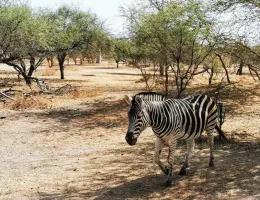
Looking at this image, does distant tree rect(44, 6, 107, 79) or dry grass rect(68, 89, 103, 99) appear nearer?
dry grass rect(68, 89, 103, 99)

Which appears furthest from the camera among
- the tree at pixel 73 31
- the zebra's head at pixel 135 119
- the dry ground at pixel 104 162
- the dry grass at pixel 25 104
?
the tree at pixel 73 31

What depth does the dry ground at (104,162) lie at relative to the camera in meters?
6.94

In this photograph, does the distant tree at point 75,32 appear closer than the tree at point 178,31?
No

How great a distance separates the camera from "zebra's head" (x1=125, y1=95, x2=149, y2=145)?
21.1 feet

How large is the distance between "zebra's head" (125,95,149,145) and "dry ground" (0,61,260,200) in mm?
1134

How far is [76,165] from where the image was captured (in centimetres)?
888

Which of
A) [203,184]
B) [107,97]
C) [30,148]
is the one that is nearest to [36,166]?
[30,148]

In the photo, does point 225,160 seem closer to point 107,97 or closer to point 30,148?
point 30,148

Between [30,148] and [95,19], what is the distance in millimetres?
22652

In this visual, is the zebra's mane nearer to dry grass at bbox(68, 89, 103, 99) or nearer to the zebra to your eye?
the zebra

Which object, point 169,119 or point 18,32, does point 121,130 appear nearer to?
point 169,119

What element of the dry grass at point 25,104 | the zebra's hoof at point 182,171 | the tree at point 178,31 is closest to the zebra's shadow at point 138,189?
the zebra's hoof at point 182,171

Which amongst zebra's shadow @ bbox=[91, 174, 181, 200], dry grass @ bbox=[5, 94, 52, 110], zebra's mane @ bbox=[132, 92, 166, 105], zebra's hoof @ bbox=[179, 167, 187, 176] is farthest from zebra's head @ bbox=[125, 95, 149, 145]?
dry grass @ bbox=[5, 94, 52, 110]

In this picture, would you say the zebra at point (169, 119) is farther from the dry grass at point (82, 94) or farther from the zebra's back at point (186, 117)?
the dry grass at point (82, 94)
